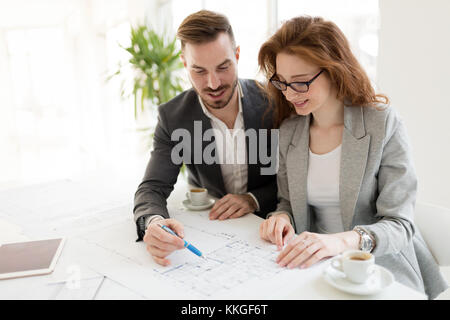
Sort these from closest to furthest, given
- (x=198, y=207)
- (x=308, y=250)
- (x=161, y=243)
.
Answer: (x=308, y=250)
(x=161, y=243)
(x=198, y=207)

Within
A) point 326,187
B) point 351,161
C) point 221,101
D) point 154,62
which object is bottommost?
point 326,187

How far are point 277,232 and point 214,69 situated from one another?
0.84 meters

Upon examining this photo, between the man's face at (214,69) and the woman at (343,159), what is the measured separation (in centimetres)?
23

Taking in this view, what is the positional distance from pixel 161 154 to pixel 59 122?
670 cm

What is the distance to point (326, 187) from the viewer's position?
155 centimetres

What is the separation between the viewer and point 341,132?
155 centimetres

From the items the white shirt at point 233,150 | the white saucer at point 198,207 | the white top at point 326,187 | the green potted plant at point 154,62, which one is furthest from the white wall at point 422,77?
the green potted plant at point 154,62

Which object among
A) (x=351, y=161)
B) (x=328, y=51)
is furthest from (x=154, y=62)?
(x=351, y=161)

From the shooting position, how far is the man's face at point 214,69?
1722mm

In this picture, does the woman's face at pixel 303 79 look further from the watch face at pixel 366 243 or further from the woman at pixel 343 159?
the watch face at pixel 366 243

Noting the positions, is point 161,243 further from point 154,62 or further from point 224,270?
point 154,62

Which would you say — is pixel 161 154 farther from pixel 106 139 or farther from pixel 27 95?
pixel 27 95

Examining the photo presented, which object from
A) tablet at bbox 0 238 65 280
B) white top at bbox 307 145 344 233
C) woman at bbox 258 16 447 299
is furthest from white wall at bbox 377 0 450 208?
tablet at bbox 0 238 65 280

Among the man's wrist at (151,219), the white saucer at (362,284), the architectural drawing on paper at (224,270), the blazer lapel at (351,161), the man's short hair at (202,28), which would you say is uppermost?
the man's short hair at (202,28)
